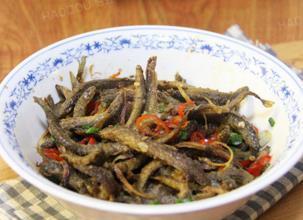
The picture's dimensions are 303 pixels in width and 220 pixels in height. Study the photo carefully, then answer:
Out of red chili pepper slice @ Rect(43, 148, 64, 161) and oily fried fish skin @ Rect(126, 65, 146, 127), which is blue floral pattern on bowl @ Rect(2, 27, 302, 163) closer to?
red chili pepper slice @ Rect(43, 148, 64, 161)

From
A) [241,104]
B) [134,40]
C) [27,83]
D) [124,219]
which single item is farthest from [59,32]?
[124,219]

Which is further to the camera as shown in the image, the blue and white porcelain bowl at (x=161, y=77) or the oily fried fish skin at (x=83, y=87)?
the oily fried fish skin at (x=83, y=87)

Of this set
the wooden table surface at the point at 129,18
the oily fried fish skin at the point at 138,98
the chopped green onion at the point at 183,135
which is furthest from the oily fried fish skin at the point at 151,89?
the wooden table surface at the point at 129,18

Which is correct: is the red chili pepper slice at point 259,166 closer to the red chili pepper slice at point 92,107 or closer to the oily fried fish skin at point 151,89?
the oily fried fish skin at point 151,89

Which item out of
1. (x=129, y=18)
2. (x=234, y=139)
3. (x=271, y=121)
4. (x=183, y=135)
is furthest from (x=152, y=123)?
(x=129, y=18)

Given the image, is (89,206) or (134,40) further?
(134,40)

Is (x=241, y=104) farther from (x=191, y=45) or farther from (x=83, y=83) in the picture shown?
(x=83, y=83)

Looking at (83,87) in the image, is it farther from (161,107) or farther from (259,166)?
(259,166)

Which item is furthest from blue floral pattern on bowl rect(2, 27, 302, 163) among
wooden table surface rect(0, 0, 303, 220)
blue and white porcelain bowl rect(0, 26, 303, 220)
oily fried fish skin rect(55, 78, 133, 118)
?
wooden table surface rect(0, 0, 303, 220)
